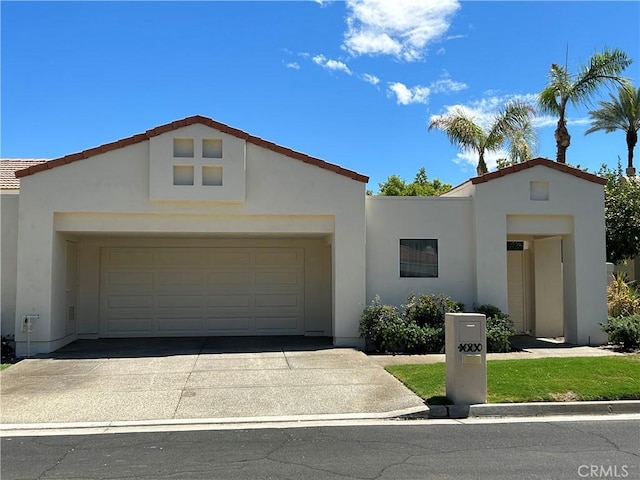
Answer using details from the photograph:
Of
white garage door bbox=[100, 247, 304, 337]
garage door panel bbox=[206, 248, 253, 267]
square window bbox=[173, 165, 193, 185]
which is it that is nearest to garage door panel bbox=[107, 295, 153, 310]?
white garage door bbox=[100, 247, 304, 337]

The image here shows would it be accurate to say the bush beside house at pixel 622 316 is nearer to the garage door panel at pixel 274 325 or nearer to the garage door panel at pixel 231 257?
the garage door panel at pixel 274 325

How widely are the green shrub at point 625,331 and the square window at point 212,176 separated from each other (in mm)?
10046

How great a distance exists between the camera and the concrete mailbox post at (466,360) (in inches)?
324

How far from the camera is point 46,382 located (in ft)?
32.5

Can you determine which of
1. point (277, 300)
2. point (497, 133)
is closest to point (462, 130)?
point (497, 133)

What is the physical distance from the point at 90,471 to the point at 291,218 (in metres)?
8.91

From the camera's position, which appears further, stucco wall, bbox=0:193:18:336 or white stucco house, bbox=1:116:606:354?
stucco wall, bbox=0:193:18:336

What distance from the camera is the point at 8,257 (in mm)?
13195

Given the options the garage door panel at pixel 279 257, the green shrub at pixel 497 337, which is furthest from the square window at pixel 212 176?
the green shrub at pixel 497 337

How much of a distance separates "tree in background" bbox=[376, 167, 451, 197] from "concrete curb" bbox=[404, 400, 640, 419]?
3026cm

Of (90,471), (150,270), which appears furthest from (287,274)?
(90,471)

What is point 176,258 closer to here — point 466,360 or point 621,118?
point 466,360

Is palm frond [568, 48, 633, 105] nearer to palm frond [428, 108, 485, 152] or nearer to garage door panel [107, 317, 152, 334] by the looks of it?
palm frond [428, 108, 485, 152]

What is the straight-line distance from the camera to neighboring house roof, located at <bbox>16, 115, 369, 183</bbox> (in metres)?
12.9
